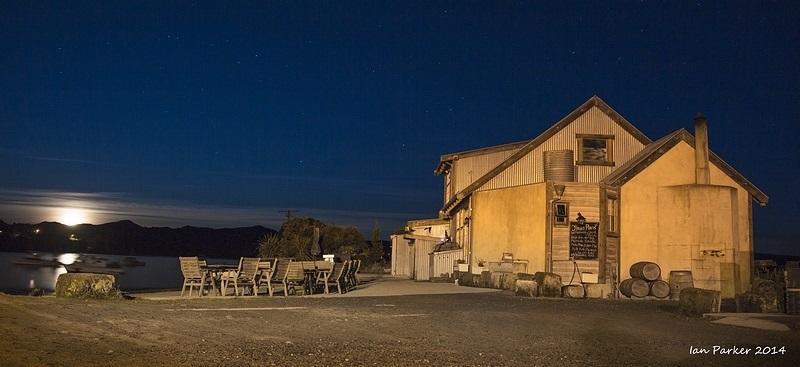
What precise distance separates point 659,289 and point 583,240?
258 centimetres

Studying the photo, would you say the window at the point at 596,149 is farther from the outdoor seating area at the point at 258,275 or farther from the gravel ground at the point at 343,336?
the gravel ground at the point at 343,336

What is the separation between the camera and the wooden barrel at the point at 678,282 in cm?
2109

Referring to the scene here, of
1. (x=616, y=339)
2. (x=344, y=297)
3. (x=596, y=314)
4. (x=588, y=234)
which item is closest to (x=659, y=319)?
(x=596, y=314)

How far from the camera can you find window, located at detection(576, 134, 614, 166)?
27094 mm

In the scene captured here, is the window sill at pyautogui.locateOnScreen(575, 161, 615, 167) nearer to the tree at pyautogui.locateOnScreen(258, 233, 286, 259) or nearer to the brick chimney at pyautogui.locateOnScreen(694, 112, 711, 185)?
the brick chimney at pyautogui.locateOnScreen(694, 112, 711, 185)

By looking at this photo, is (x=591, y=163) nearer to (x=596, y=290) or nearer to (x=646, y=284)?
(x=646, y=284)

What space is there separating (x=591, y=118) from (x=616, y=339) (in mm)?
18152

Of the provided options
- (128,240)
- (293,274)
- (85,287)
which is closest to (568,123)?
(293,274)

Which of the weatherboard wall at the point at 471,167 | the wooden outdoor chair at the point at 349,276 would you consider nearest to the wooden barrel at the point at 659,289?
the wooden outdoor chair at the point at 349,276

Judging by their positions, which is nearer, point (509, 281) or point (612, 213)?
point (509, 281)

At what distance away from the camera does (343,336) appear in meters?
9.53

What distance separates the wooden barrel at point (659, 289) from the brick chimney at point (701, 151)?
3.73 metres

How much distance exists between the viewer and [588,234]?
2228 cm

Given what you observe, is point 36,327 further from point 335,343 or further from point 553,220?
point 553,220
